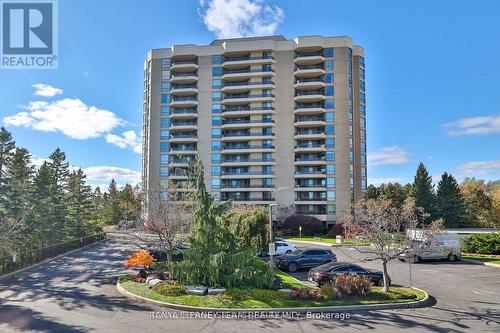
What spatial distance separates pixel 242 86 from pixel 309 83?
43.6ft

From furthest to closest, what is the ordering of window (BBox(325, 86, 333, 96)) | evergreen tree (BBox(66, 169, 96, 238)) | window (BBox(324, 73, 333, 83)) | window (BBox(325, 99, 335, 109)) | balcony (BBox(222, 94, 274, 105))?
balcony (BBox(222, 94, 274, 105)) → window (BBox(324, 73, 333, 83)) → window (BBox(325, 86, 333, 96)) → window (BBox(325, 99, 335, 109)) → evergreen tree (BBox(66, 169, 96, 238))

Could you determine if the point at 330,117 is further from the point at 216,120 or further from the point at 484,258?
the point at 484,258

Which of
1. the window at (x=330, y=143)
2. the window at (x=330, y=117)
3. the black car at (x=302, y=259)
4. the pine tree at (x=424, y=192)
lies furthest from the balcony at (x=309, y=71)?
the black car at (x=302, y=259)

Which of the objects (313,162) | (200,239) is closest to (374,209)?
(200,239)

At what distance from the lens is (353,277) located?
1752 cm

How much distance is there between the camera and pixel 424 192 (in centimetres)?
5844

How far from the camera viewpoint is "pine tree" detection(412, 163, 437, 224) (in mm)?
56763

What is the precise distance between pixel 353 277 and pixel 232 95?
191ft

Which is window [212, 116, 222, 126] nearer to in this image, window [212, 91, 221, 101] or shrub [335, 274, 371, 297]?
window [212, 91, 221, 101]

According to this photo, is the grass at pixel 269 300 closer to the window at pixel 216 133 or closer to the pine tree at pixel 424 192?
the pine tree at pixel 424 192

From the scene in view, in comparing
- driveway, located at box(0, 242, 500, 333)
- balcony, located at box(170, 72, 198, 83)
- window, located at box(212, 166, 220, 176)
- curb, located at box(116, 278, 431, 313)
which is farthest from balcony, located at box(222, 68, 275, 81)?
curb, located at box(116, 278, 431, 313)

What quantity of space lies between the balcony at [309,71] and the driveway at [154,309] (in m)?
51.2

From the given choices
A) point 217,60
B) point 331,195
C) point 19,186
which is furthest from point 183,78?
point 19,186

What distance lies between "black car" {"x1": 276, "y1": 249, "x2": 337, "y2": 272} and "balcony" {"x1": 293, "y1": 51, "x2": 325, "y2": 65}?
49738 mm
